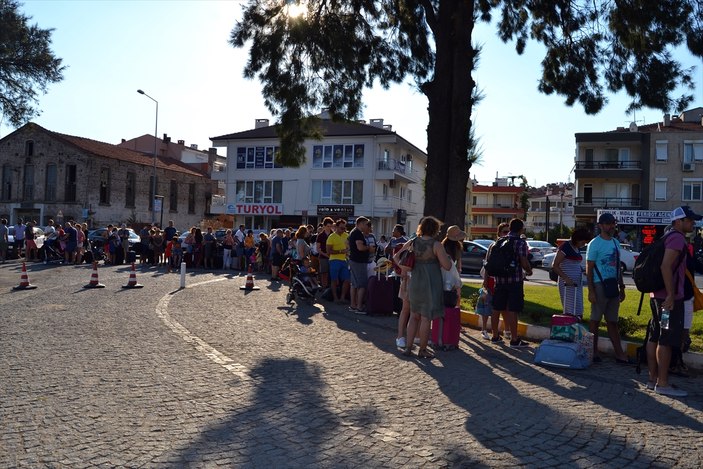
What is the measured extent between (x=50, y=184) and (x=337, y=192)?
84.0 feet

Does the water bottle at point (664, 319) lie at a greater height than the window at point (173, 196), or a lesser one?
lesser

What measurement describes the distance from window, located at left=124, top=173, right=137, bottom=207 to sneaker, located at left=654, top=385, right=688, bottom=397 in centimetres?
5589

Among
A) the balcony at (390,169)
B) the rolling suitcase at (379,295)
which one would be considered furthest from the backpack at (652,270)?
the balcony at (390,169)

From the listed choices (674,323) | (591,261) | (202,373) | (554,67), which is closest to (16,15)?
(554,67)

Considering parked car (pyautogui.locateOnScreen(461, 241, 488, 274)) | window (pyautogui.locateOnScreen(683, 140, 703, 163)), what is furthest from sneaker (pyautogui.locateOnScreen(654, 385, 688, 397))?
window (pyautogui.locateOnScreen(683, 140, 703, 163))

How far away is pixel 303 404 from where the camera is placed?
5.98 meters

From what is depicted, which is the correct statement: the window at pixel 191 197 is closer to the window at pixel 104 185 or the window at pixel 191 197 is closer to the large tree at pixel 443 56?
the window at pixel 104 185

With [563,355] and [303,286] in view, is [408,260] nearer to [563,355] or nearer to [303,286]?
[563,355]

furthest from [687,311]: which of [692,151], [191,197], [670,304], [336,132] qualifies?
[191,197]

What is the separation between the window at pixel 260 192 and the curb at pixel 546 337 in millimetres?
39187

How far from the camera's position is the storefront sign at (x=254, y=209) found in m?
50.0

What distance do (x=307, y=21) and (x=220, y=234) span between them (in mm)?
17874

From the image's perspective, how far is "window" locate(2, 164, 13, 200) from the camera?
57.6 meters

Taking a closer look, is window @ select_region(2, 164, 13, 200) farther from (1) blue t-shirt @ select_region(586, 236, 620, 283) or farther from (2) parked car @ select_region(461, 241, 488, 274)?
(1) blue t-shirt @ select_region(586, 236, 620, 283)
